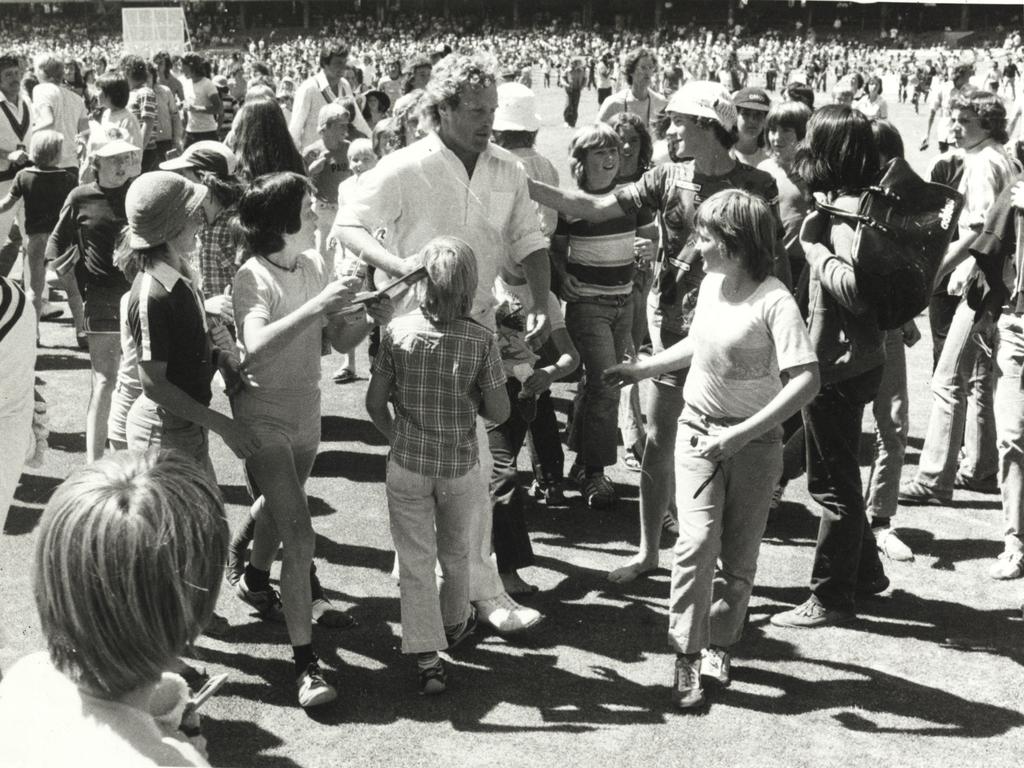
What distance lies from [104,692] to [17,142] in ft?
29.2

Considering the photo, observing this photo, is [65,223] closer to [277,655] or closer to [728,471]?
[277,655]

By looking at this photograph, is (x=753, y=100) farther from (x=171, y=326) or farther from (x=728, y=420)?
(x=171, y=326)

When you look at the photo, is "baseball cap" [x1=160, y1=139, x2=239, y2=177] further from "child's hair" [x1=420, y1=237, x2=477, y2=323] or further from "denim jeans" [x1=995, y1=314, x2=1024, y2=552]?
"denim jeans" [x1=995, y1=314, x2=1024, y2=552]

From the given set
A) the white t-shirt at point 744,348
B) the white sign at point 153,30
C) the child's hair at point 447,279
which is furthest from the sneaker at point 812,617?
the white sign at point 153,30

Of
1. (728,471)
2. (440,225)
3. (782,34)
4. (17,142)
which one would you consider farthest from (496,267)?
(782,34)

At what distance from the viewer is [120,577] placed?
157cm

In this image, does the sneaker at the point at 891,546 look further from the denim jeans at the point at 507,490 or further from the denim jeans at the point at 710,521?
the denim jeans at the point at 507,490

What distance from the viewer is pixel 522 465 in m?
6.94

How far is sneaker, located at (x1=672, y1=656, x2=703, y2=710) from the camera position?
14.0 ft

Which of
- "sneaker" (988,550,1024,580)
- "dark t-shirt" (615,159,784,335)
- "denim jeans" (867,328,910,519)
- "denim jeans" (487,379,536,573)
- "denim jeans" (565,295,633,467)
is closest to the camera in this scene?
"dark t-shirt" (615,159,784,335)

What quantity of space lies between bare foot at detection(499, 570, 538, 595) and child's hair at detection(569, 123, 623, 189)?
203 cm

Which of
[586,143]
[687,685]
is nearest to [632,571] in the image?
[687,685]

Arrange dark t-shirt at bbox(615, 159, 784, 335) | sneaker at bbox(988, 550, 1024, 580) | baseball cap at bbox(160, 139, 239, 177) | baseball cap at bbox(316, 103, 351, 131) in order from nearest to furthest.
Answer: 1. dark t-shirt at bbox(615, 159, 784, 335)
2. baseball cap at bbox(160, 139, 239, 177)
3. sneaker at bbox(988, 550, 1024, 580)
4. baseball cap at bbox(316, 103, 351, 131)

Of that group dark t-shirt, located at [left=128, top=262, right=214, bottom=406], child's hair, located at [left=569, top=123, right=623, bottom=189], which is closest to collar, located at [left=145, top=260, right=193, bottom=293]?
dark t-shirt, located at [left=128, top=262, right=214, bottom=406]
